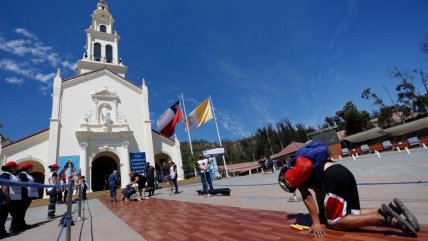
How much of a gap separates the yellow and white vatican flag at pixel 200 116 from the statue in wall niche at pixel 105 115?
7.79m

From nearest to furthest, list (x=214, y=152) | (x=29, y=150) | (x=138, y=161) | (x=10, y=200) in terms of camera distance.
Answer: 1. (x=10, y=200)
2. (x=29, y=150)
3. (x=214, y=152)
4. (x=138, y=161)

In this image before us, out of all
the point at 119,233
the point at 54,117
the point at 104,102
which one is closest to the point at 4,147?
the point at 54,117

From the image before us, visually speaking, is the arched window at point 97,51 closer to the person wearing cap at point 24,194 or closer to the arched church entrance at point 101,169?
the arched church entrance at point 101,169

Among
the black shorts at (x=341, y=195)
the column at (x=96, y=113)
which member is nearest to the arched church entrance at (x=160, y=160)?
the column at (x=96, y=113)

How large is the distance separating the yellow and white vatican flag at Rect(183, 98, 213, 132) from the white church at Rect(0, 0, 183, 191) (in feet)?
16.0

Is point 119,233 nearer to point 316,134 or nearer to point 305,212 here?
point 305,212

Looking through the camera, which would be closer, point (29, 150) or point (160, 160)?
point (29, 150)

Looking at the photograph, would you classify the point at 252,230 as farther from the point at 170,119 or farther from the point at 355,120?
the point at 355,120

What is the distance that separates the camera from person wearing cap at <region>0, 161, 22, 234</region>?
4.96 m

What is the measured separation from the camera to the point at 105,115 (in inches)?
888

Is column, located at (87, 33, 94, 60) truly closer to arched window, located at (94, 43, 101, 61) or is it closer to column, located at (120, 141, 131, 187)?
arched window, located at (94, 43, 101, 61)

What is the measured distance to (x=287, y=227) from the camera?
3109mm

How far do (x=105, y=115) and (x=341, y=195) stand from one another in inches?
928

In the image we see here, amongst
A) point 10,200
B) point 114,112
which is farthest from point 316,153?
point 114,112
